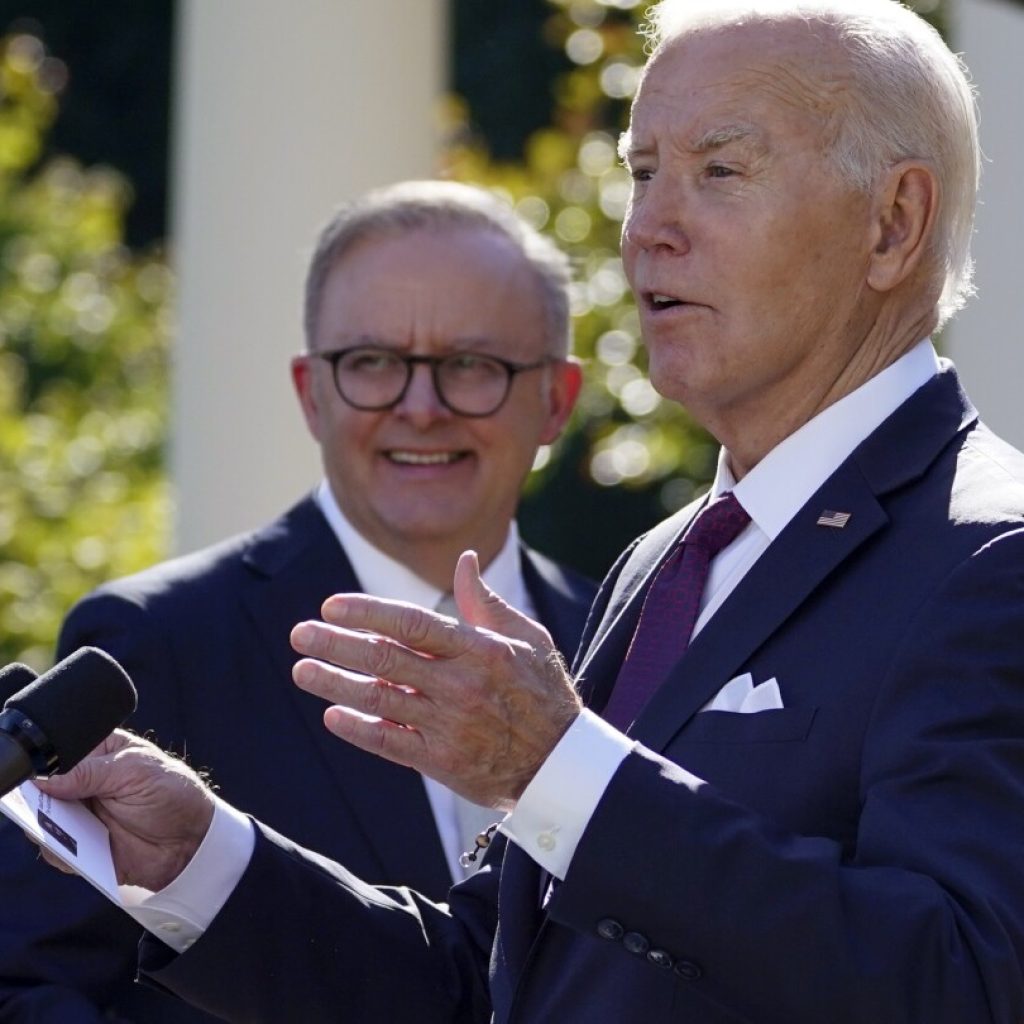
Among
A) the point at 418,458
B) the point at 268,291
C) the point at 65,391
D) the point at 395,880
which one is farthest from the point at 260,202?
the point at 65,391

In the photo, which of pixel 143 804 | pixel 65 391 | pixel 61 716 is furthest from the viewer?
pixel 65 391

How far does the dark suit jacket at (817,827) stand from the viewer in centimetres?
226

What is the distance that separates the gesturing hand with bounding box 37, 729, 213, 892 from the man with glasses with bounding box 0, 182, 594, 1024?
822 millimetres

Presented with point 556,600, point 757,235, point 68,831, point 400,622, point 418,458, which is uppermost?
point 757,235

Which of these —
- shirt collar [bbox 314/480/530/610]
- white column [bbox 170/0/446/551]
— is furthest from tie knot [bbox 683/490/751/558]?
white column [bbox 170/0/446/551]

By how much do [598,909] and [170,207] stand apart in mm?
18296

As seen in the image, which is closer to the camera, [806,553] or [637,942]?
[637,942]

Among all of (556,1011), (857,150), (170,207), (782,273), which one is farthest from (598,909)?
(170,207)

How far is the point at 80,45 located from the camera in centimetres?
2025

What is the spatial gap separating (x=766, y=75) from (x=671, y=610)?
74 centimetres

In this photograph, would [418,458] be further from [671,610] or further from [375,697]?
[375,697]

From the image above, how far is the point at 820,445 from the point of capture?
2840mm

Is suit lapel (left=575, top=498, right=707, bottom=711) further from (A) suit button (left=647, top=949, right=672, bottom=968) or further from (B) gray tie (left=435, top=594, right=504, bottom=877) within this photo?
(B) gray tie (left=435, top=594, right=504, bottom=877)

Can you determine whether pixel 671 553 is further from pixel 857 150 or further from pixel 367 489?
pixel 367 489
